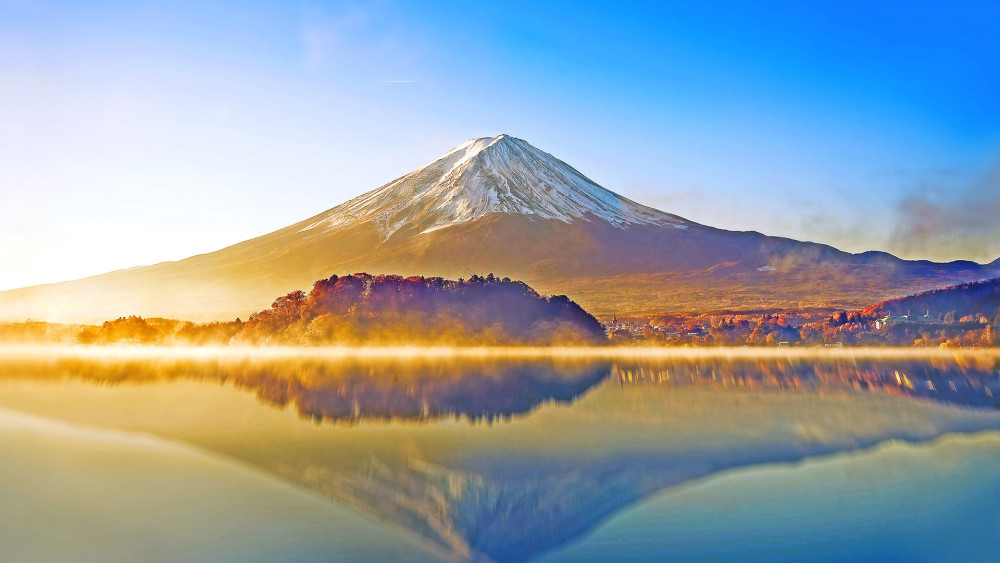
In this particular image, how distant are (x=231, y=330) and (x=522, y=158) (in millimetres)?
→ 75487

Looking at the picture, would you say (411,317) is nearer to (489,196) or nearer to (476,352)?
(476,352)

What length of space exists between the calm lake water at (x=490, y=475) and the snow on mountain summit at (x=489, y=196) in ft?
266

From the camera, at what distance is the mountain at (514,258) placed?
3174 inches

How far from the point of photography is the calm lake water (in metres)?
5.57

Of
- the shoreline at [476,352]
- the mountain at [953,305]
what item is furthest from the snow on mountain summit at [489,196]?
the shoreline at [476,352]

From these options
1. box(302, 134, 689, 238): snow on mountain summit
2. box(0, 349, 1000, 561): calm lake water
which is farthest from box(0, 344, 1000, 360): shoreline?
box(302, 134, 689, 238): snow on mountain summit

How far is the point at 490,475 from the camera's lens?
24.7 feet

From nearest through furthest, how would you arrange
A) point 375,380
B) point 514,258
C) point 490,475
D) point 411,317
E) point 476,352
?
point 490,475
point 375,380
point 476,352
point 411,317
point 514,258

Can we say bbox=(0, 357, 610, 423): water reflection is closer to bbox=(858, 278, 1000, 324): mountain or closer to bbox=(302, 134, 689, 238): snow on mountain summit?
bbox=(858, 278, 1000, 324): mountain

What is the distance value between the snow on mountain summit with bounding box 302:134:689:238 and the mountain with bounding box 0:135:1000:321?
25cm

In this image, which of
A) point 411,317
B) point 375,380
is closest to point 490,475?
point 375,380

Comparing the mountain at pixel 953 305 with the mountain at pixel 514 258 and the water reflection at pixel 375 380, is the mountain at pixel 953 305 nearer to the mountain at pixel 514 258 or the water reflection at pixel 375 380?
the mountain at pixel 514 258

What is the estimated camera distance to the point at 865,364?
87.9 ft

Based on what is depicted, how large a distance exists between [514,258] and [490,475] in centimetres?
8238
